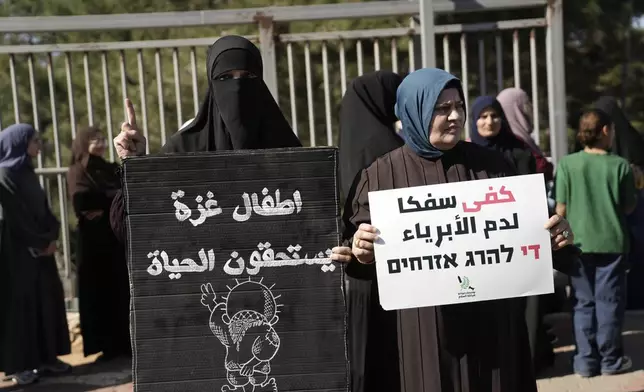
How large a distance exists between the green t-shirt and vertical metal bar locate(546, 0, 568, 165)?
1.23 metres

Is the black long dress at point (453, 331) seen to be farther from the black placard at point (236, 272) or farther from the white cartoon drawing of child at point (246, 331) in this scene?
the white cartoon drawing of child at point (246, 331)

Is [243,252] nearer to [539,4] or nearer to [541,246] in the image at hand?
[541,246]

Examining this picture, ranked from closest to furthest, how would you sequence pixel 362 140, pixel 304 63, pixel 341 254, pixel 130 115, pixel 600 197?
pixel 341 254, pixel 130 115, pixel 362 140, pixel 600 197, pixel 304 63

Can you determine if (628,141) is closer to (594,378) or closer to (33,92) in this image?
(594,378)

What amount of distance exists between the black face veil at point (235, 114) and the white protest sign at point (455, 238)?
68cm

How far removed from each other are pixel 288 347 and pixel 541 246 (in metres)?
0.81

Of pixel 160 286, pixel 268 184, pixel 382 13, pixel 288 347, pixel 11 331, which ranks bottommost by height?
pixel 11 331

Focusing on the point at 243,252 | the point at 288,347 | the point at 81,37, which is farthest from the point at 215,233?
the point at 81,37

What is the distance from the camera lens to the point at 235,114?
9.93 ft

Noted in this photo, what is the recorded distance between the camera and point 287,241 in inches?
101

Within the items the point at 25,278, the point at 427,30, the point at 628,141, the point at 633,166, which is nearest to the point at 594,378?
the point at 633,166

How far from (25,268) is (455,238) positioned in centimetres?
412

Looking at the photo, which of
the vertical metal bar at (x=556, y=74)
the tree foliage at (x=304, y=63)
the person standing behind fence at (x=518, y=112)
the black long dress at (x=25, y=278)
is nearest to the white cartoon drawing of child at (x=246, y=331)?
the black long dress at (x=25, y=278)

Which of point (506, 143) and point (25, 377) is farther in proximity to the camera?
point (25, 377)
